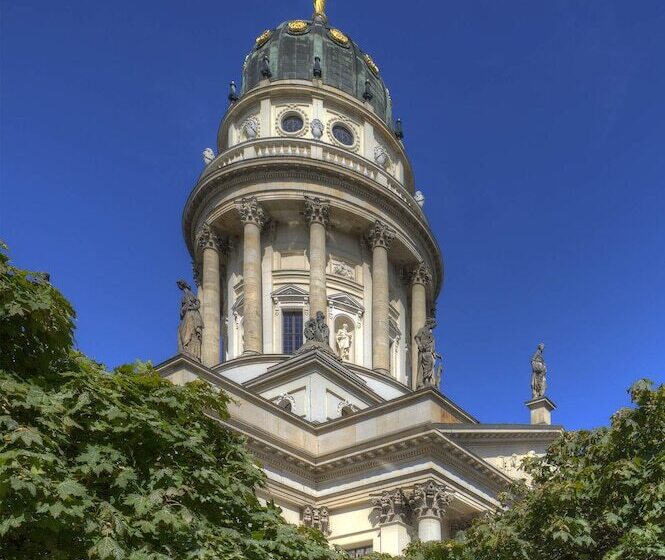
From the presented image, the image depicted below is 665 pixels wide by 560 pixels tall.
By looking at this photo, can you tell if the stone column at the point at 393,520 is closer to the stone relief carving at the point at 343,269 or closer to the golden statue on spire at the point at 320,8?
the stone relief carving at the point at 343,269

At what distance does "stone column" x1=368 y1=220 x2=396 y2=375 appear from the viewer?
1592 inches

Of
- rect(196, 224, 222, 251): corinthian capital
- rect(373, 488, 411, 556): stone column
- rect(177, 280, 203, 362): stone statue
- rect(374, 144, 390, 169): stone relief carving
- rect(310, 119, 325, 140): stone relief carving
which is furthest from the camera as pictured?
rect(374, 144, 390, 169): stone relief carving

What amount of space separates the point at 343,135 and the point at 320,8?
11.8 meters

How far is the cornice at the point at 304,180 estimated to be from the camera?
4153 centimetres

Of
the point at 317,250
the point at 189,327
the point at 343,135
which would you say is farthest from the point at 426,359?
the point at 343,135

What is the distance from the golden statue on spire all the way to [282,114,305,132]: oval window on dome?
10.3m

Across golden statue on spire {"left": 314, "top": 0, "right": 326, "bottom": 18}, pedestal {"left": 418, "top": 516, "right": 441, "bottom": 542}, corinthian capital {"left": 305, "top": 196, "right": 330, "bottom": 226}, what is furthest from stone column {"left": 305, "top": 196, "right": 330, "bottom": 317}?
golden statue on spire {"left": 314, "top": 0, "right": 326, "bottom": 18}

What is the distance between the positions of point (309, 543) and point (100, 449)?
413 centimetres

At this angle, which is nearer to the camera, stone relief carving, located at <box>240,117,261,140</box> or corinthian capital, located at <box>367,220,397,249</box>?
corinthian capital, located at <box>367,220,397,249</box>

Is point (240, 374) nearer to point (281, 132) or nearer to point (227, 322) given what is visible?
point (227, 322)

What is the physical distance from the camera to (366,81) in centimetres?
4931

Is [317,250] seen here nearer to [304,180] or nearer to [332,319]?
[332,319]

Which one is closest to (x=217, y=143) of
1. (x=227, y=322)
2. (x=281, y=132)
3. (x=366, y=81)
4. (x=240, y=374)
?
(x=281, y=132)

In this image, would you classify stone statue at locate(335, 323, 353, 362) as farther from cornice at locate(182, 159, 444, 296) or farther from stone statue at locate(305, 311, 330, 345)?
cornice at locate(182, 159, 444, 296)
